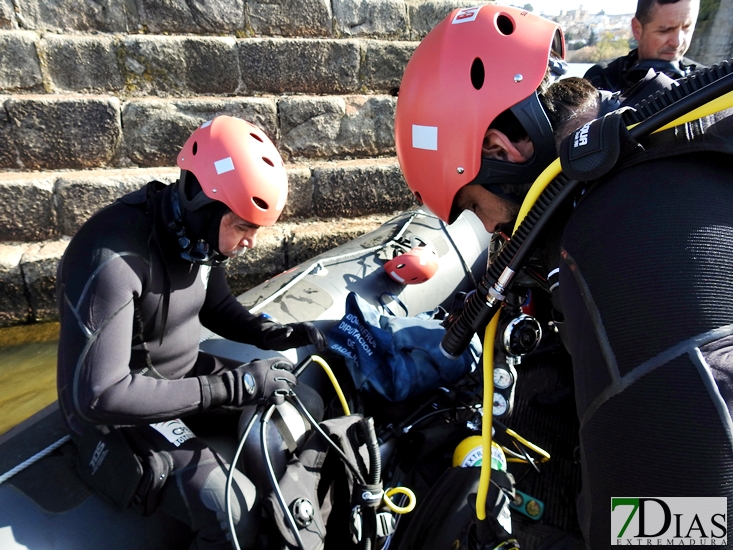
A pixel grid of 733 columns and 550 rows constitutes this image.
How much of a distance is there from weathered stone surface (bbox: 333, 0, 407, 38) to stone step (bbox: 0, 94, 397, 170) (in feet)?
1.89

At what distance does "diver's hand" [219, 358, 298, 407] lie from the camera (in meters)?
1.98

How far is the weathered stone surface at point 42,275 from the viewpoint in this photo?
411cm

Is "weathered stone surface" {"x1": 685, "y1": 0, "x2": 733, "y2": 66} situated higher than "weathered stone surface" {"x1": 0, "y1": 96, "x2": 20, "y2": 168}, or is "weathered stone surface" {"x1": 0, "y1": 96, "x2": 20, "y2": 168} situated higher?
"weathered stone surface" {"x1": 685, "y1": 0, "x2": 733, "y2": 66}

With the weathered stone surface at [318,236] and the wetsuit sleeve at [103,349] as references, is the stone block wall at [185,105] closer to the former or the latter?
the weathered stone surface at [318,236]

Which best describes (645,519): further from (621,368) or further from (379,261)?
(379,261)

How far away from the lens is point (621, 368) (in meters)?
0.88

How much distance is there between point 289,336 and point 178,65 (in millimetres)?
3007

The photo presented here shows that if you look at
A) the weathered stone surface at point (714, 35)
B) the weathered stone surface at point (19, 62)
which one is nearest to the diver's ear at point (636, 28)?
the weathered stone surface at point (714, 35)

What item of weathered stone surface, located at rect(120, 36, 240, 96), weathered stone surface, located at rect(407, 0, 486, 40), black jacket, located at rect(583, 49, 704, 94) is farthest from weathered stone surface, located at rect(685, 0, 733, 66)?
weathered stone surface, located at rect(120, 36, 240, 96)

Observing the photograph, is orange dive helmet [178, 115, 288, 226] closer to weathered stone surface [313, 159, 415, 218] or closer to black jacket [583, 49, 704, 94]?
black jacket [583, 49, 704, 94]

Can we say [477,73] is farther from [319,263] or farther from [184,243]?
[319,263]

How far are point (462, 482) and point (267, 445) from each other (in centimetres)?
73

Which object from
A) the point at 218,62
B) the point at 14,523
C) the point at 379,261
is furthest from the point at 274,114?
the point at 14,523

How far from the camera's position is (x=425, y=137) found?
144 centimetres
